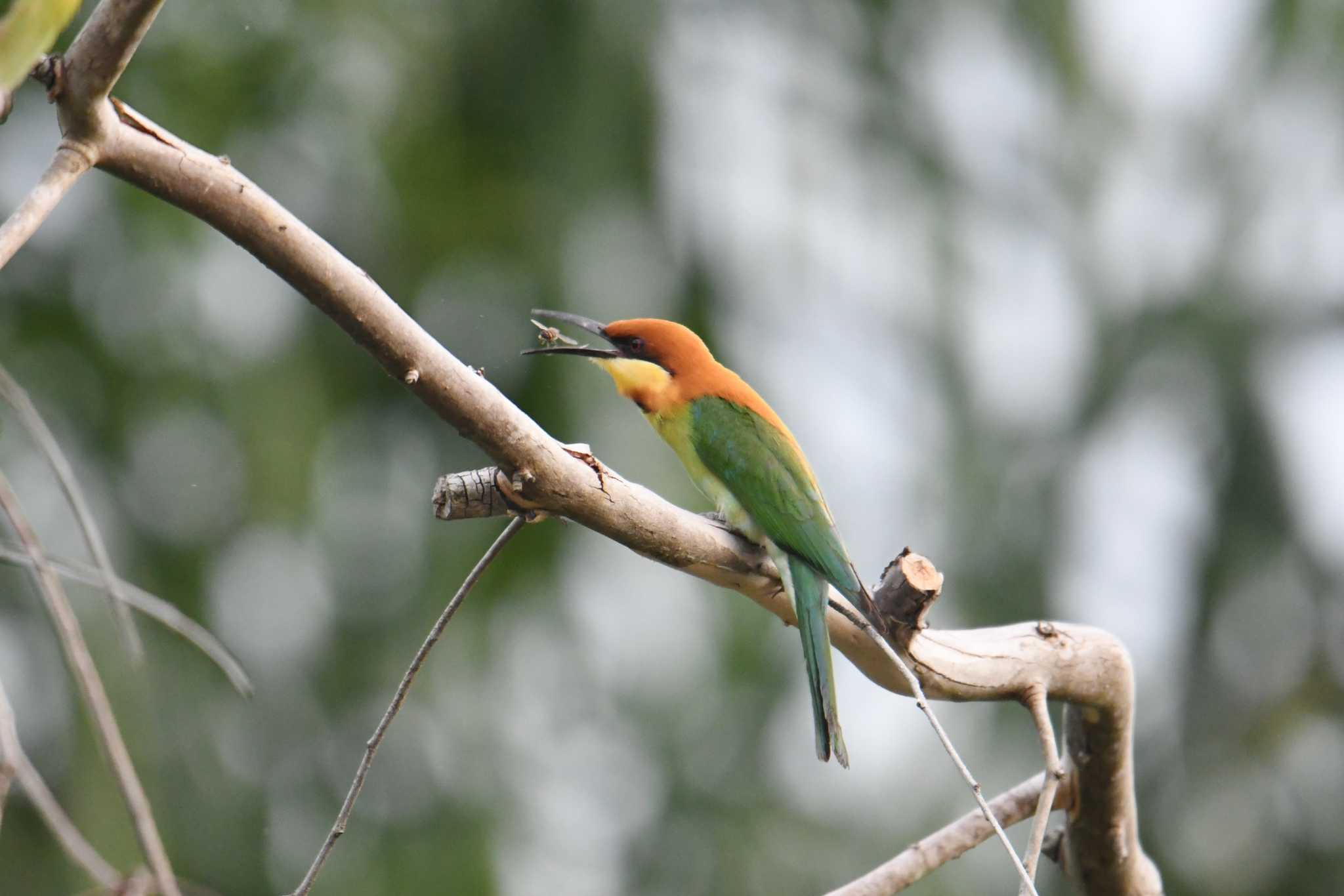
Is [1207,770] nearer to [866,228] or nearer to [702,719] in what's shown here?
[702,719]

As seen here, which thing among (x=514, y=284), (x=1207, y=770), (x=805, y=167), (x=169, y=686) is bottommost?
(x=169, y=686)

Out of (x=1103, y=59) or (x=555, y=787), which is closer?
(x=555, y=787)

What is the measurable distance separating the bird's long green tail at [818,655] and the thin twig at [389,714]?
2.34ft

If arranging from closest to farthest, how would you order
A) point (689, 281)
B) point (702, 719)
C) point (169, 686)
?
1. point (169, 686)
2. point (689, 281)
3. point (702, 719)

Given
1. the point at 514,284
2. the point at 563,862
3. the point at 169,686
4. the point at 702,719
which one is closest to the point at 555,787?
the point at 563,862

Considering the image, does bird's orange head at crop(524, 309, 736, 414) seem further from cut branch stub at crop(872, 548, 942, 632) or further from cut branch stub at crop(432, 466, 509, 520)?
cut branch stub at crop(432, 466, 509, 520)

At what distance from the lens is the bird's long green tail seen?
2340mm

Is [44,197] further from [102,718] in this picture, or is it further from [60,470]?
[102,718]

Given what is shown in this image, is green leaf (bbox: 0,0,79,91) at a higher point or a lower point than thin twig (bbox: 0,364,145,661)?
higher

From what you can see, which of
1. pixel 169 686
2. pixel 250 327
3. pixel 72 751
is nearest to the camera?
pixel 72 751

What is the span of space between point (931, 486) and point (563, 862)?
8.38 ft

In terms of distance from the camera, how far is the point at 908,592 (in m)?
2.13

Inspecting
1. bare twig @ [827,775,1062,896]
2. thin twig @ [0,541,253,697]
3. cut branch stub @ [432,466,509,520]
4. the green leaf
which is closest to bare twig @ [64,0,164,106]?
the green leaf

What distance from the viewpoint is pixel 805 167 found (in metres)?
6.71
